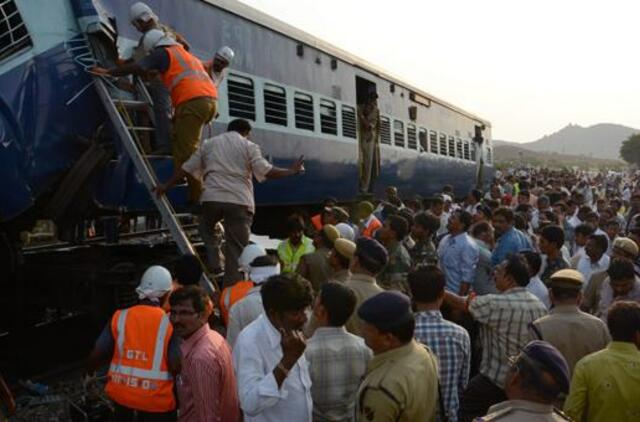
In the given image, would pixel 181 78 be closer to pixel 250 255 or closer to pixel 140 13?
pixel 140 13

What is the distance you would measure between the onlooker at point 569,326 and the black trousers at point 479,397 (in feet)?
1.63

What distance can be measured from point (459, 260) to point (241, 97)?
3.84 meters

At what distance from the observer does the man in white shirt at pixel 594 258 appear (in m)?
5.93

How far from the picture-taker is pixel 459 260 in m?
6.04

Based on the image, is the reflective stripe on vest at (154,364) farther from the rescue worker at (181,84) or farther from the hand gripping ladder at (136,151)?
the rescue worker at (181,84)

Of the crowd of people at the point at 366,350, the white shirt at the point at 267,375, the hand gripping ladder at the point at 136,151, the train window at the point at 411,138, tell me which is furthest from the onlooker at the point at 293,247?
the train window at the point at 411,138

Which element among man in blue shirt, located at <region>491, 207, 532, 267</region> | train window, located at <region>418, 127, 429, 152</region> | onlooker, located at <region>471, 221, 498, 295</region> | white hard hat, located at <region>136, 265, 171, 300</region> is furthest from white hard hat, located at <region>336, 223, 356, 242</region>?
train window, located at <region>418, 127, 429, 152</region>

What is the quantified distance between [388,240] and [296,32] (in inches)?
209

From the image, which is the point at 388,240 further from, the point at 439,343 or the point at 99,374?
the point at 99,374

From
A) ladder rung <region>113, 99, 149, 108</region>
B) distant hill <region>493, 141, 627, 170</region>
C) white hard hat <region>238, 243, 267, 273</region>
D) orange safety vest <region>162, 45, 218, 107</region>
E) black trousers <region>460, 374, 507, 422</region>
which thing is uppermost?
distant hill <region>493, 141, 627, 170</region>

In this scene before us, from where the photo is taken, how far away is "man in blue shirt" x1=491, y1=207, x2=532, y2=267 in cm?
623

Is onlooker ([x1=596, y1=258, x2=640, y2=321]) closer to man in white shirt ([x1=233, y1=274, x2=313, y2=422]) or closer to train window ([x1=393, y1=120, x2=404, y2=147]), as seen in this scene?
man in white shirt ([x1=233, y1=274, x2=313, y2=422])

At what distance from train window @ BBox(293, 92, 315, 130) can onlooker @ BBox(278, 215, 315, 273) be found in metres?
3.82

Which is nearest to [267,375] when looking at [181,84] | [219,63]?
[181,84]
